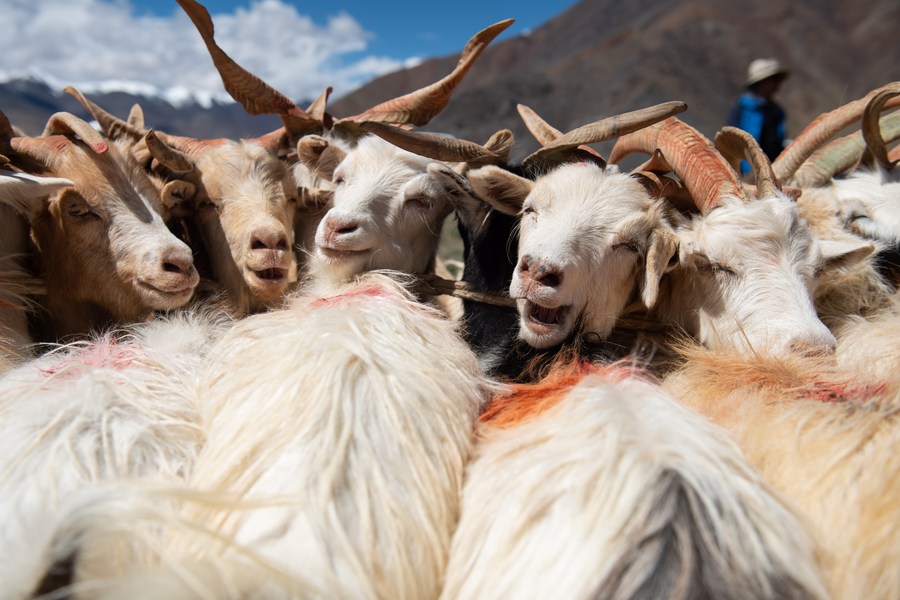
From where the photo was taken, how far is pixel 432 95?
417 cm

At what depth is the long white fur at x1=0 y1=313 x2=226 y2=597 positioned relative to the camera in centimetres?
180

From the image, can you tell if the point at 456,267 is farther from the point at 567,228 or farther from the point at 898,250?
the point at 898,250

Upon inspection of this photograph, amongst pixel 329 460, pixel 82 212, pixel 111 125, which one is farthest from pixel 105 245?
pixel 329 460

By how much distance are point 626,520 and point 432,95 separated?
10.2 ft

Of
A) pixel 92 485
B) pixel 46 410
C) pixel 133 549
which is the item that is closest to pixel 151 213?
pixel 46 410

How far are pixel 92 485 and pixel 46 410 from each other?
493 millimetres

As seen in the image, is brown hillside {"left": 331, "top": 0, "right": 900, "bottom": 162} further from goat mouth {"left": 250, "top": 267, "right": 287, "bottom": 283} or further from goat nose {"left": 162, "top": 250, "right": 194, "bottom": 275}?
goat nose {"left": 162, "top": 250, "right": 194, "bottom": 275}

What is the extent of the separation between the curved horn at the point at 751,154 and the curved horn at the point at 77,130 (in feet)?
11.2

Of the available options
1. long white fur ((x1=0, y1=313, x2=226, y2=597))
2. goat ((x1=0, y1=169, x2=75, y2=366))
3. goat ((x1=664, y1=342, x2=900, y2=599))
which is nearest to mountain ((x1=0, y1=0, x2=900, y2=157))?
goat ((x1=664, y1=342, x2=900, y2=599))

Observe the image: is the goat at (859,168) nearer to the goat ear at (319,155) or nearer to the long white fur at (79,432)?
the goat ear at (319,155)

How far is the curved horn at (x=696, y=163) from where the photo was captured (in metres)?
3.17

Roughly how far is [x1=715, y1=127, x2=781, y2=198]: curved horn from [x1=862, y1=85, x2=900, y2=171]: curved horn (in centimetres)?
80

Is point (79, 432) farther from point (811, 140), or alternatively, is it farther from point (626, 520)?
point (811, 140)

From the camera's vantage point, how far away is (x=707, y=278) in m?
3.14
